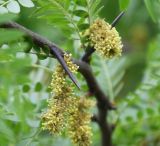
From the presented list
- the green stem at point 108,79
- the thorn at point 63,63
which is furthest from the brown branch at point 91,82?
the green stem at point 108,79

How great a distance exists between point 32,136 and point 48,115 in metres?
0.16

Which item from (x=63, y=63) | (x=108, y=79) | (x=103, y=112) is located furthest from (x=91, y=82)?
(x=108, y=79)

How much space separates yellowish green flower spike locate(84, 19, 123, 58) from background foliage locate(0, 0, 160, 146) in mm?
34

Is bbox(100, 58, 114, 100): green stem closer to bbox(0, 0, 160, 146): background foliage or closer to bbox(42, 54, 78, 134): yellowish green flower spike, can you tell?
bbox(0, 0, 160, 146): background foliage

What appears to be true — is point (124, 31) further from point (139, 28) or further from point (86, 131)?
point (86, 131)

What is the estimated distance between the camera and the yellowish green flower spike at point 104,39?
963 millimetres

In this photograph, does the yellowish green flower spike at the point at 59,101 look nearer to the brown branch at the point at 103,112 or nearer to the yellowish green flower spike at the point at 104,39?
the yellowish green flower spike at the point at 104,39

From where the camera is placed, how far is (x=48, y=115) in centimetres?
93

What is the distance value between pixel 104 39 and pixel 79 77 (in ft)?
0.99

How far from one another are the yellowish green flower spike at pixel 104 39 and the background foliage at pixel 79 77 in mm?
34

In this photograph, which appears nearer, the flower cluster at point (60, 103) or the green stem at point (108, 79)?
the flower cluster at point (60, 103)

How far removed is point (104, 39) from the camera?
97 centimetres

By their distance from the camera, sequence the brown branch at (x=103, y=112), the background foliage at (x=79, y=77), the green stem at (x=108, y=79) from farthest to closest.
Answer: the green stem at (x=108, y=79), the brown branch at (x=103, y=112), the background foliage at (x=79, y=77)

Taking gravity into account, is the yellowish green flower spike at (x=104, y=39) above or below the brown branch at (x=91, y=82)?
above
